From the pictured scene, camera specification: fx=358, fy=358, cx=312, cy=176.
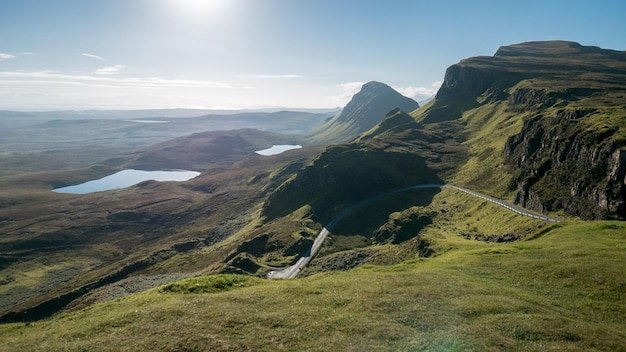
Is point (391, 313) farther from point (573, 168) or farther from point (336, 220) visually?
point (336, 220)

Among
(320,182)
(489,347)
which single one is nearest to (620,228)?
(489,347)

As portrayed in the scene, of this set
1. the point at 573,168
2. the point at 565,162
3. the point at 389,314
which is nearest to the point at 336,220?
the point at 565,162

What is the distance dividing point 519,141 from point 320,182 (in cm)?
8932

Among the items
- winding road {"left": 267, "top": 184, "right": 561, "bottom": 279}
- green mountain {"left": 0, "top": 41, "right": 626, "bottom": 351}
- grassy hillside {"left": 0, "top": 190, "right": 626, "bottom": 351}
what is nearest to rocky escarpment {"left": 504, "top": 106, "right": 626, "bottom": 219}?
green mountain {"left": 0, "top": 41, "right": 626, "bottom": 351}

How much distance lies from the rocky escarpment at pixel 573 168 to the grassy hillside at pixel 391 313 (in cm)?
3697

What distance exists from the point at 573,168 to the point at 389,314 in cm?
9464

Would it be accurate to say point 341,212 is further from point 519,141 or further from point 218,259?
point 519,141

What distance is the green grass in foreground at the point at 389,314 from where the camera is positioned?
2989 cm

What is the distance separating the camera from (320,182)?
180m

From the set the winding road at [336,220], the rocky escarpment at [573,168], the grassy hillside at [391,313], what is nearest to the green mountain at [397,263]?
the grassy hillside at [391,313]

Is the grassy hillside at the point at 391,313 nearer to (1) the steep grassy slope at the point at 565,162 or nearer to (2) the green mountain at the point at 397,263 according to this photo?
(2) the green mountain at the point at 397,263

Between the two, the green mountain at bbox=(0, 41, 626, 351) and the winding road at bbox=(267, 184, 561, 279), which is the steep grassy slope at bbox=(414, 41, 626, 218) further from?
the winding road at bbox=(267, 184, 561, 279)

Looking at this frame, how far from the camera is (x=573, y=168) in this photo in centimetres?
10112

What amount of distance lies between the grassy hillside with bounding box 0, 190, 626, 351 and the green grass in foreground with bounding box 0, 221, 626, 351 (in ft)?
0.35
